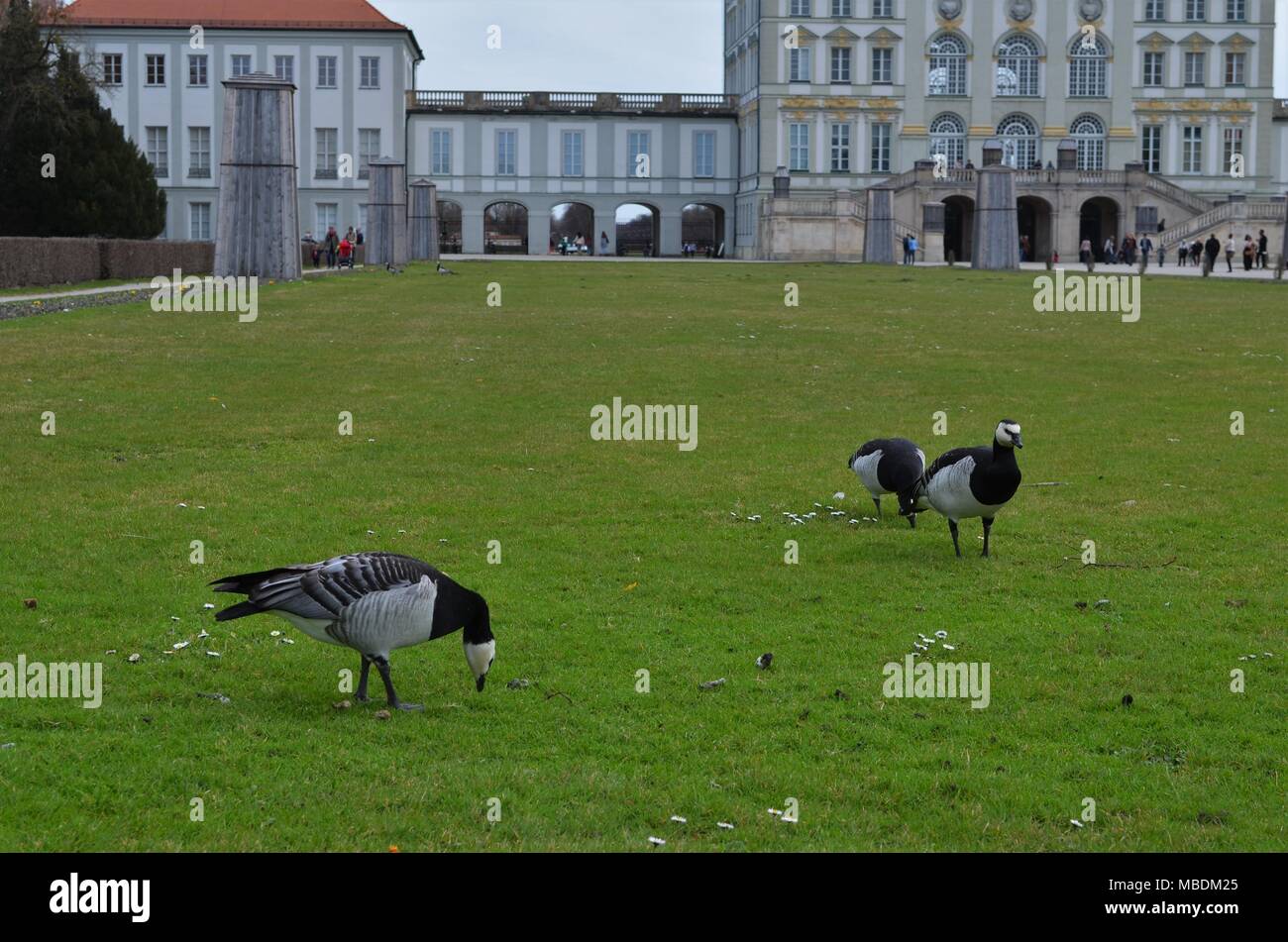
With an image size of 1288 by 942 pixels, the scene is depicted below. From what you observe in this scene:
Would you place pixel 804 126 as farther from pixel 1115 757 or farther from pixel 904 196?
pixel 1115 757

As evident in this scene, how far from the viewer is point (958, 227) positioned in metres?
80.2

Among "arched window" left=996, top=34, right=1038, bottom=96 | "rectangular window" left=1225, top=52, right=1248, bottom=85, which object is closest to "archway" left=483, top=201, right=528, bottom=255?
"arched window" left=996, top=34, right=1038, bottom=96

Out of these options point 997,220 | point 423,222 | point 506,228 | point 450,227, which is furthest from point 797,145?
point 997,220

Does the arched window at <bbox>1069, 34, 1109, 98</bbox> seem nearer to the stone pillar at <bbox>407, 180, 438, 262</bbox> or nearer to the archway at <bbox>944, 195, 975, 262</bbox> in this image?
the archway at <bbox>944, 195, 975, 262</bbox>

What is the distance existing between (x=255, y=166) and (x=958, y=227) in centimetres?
5196

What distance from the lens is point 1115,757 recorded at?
6.21 meters

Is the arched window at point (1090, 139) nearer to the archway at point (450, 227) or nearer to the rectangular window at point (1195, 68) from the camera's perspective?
the rectangular window at point (1195, 68)

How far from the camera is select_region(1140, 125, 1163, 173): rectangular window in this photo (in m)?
81.2

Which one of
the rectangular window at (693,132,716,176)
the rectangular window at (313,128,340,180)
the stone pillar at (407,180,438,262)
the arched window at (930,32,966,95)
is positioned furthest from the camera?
the rectangular window at (693,132,716,176)

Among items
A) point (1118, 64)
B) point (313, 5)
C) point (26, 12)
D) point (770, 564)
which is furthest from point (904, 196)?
point (770, 564)

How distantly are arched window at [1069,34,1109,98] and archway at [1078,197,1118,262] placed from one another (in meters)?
7.08

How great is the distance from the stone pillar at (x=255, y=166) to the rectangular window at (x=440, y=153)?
4995 centimetres

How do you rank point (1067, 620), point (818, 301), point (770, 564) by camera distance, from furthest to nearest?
point (818, 301) < point (770, 564) < point (1067, 620)
